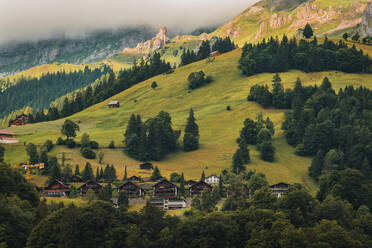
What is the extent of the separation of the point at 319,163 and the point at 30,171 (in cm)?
7658

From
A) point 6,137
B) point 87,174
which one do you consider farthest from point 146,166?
point 6,137

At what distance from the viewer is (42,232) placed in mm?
69688

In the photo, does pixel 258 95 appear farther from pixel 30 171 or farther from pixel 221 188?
pixel 30 171

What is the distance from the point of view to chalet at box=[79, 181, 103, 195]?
11789 cm

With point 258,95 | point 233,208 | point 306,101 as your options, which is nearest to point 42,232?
point 233,208

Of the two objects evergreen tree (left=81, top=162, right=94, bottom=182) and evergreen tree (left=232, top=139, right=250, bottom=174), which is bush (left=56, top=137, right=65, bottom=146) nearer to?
evergreen tree (left=81, top=162, right=94, bottom=182)

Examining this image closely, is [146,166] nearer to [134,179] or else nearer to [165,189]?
[134,179]

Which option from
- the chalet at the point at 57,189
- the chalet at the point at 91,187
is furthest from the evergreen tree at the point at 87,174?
the chalet at the point at 57,189

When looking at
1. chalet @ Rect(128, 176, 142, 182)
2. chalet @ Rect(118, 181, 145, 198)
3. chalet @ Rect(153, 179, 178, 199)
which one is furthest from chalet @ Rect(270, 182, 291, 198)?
chalet @ Rect(128, 176, 142, 182)

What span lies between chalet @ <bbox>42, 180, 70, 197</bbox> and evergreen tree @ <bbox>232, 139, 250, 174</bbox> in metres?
45.3

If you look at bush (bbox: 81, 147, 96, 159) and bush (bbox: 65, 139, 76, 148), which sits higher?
bush (bbox: 65, 139, 76, 148)

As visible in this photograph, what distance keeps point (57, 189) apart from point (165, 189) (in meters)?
25.0

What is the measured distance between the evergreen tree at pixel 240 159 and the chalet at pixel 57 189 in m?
45.3

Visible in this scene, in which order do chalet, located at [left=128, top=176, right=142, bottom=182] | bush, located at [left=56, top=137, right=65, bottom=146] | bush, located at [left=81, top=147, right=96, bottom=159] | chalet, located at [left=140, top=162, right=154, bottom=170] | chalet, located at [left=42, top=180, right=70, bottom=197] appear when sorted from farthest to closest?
bush, located at [left=56, top=137, right=65, bottom=146], bush, located at [left=81, top=147, right=96, bottom=159], chalet, located at [left=140, top=162, right=154, bottom=170], chalet, located at [left=128, top=176, right=142, bottom=182], chalet, located at [left=42, top=180, right=70, bottom=197]
